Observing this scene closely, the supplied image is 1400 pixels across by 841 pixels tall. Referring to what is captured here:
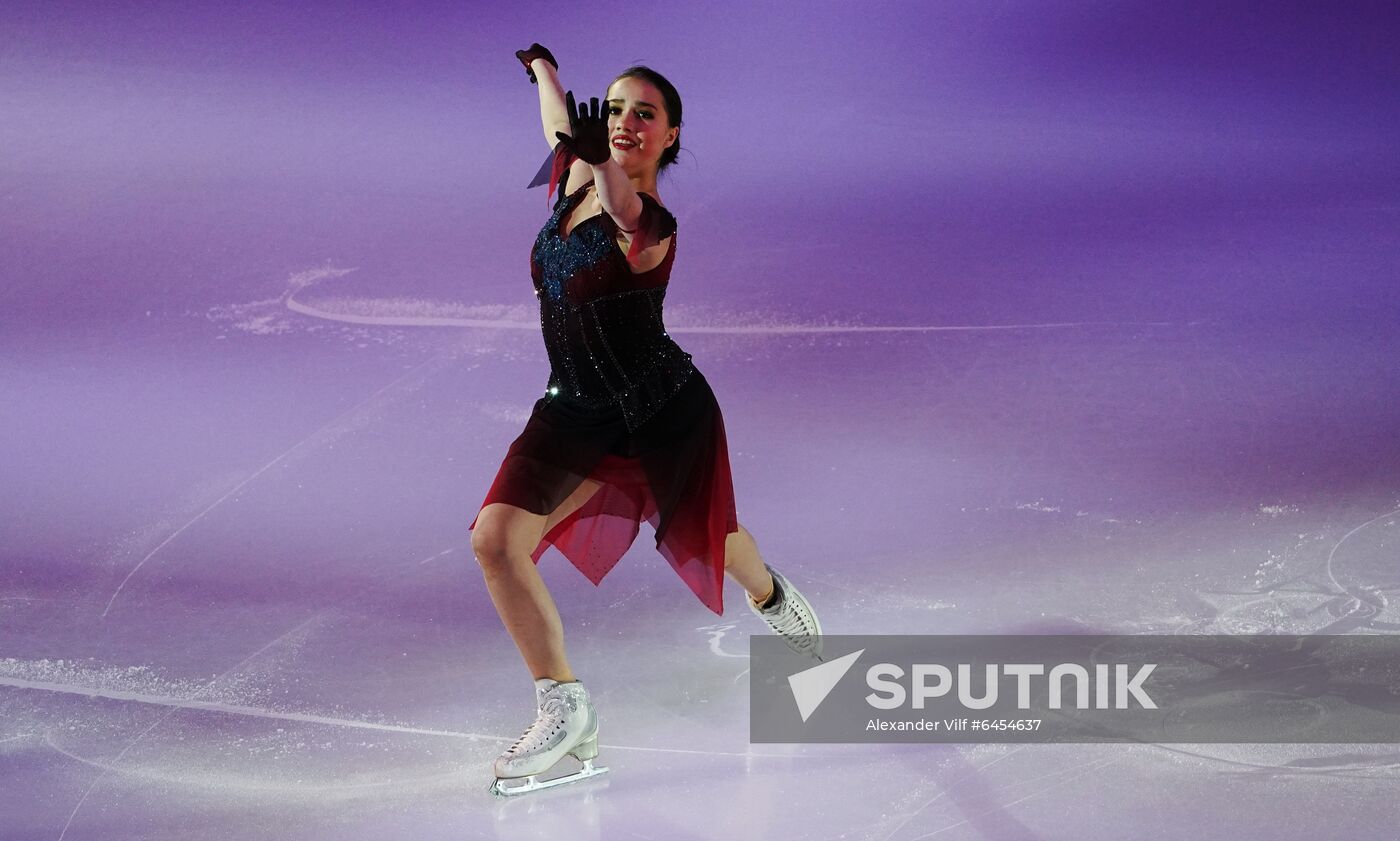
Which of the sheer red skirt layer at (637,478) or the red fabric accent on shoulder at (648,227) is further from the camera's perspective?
the sheer red skirt layer at (637,478)

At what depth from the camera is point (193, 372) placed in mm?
5914

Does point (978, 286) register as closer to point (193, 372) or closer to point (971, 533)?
point (971, 533)

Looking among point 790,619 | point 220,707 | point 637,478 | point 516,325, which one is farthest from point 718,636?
point 516,325

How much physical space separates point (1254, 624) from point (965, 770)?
45.7 inches

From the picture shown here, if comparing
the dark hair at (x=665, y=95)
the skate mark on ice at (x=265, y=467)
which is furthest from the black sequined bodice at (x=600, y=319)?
the skate mark on ice at (x=265, y=467)

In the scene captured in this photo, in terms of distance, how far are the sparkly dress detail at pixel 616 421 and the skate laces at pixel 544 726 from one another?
36cm

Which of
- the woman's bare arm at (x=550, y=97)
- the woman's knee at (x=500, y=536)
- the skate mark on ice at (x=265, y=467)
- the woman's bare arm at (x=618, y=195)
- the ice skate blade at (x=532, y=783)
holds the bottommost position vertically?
the ice skate blade at (x=532, y=783)

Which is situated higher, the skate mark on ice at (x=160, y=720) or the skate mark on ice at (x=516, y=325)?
the skate mark on ice at (x=516, y=325)

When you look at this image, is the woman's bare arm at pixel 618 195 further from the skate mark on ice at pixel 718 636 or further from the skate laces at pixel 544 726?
the skate mark on ice at pixel 718 636

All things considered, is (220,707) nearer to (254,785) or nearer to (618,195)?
(254,785)

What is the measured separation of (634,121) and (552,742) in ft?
4.58

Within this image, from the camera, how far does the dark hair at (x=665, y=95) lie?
3.66m

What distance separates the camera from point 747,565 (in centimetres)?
392

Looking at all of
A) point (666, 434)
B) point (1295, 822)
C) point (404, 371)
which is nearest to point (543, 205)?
point (404, 371)
